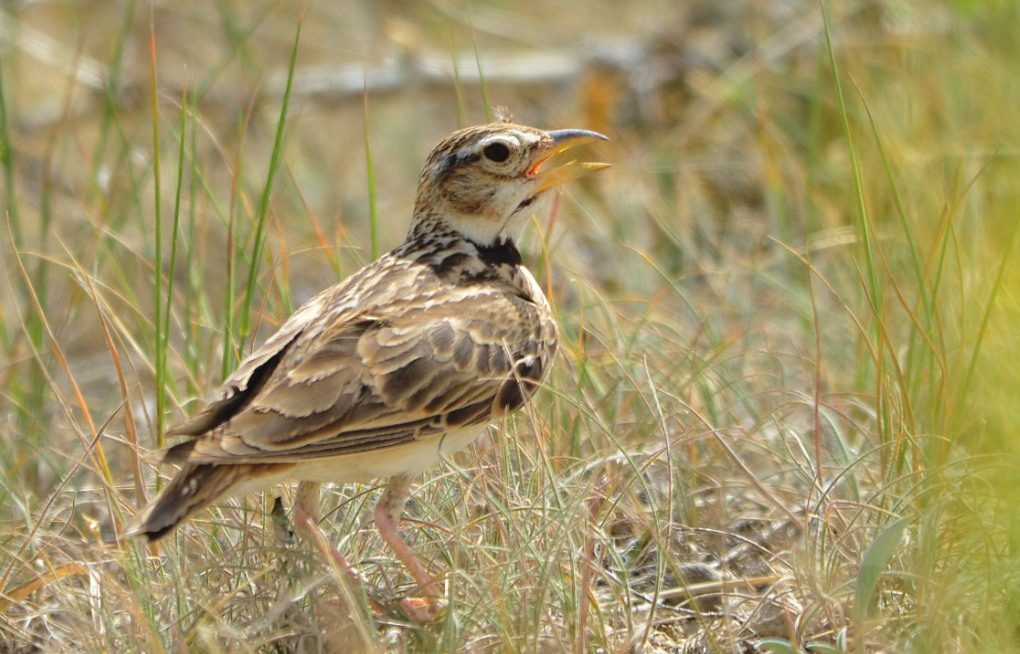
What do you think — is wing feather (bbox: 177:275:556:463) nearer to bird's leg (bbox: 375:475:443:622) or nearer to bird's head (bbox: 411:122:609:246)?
bird's leg (bbox: 375:475:443:622)

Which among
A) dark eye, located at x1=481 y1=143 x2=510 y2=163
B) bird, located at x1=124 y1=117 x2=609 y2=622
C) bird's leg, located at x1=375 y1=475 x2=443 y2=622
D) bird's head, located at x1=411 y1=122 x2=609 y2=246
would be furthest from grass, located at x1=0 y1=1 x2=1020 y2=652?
dark eye, located at x1=481 y1=143 x2=510 y2=163

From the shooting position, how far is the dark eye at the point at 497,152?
15.6 ft

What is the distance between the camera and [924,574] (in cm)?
368

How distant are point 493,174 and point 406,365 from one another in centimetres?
94

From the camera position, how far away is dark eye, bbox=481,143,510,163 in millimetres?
4766

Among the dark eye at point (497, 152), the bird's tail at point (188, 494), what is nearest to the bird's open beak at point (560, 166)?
the dark eye at point (497, 152)

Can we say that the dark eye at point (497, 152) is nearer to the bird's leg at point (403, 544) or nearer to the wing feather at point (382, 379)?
the wing feather at point (382, 379)

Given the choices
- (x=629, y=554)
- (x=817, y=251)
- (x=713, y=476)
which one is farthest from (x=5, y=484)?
(x=817, y=251)

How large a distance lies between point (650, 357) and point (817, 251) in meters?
1.94

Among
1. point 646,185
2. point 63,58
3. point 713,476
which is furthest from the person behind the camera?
point 63,58

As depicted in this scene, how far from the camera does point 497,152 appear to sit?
478cm

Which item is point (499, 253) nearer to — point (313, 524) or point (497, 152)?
point (497, 152)

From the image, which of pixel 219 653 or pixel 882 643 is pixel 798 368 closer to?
pixel 882 643

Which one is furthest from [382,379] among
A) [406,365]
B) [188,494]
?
[188,494]
